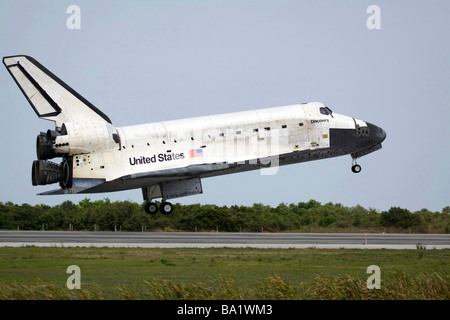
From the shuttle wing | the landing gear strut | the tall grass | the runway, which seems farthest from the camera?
the landing gear strut

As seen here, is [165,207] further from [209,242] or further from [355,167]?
[355,167]

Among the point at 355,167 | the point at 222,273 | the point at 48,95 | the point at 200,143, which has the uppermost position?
the point at 48,95

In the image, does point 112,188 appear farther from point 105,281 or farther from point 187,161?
point 105,281

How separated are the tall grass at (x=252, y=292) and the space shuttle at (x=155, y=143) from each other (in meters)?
Result: 10.1

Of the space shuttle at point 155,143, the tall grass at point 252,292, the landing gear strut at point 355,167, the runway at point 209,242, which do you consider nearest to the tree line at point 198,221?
the runway at point 209,242

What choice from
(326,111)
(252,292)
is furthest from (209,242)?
(252,292)

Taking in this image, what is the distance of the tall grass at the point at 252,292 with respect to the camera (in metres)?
16.8

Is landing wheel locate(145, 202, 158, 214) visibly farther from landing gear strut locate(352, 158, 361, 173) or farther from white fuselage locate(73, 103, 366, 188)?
landing gear strut locate(352, 158, 361, 173)

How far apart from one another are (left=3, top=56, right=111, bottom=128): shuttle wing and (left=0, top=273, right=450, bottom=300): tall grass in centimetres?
1174

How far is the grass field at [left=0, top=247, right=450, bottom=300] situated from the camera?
684 inches

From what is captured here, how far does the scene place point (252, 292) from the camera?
17.4 meters

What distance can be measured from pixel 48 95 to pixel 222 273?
40.2ft

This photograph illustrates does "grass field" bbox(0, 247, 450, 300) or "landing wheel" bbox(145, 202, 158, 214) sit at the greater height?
"landing wheel" bbox(145, 202, 158, 214)

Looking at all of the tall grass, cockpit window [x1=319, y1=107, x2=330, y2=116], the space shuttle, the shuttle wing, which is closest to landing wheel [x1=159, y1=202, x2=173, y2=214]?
the space shuttle
